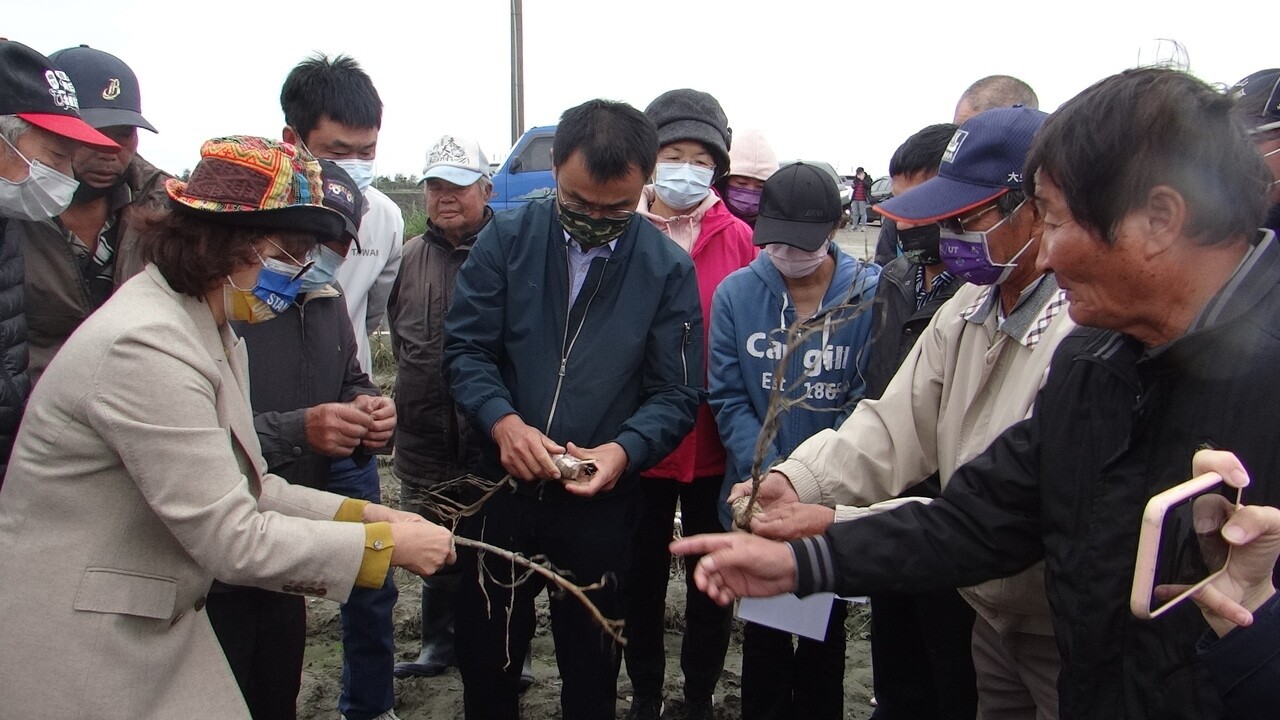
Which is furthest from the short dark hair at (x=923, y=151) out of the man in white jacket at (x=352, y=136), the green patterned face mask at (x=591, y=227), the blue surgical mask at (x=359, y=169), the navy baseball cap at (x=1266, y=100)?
the blue surgical mask at (x=359, y=169)

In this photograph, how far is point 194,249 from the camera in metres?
2.00

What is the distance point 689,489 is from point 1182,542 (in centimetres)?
243

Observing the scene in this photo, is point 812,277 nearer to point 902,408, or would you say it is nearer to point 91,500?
point 902,408

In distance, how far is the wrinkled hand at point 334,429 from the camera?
110 inches

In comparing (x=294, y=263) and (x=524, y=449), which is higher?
(x=294, y=263)

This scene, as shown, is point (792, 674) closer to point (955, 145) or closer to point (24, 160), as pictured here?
point (955, 145)

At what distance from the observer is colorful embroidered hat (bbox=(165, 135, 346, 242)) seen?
2029mm

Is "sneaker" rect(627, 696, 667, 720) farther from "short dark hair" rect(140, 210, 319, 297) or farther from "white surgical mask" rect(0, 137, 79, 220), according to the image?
"white surgical mask" rect(0, 137, 79, 220)

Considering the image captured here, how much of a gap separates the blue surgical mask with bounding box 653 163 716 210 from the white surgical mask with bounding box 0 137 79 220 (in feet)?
7.18

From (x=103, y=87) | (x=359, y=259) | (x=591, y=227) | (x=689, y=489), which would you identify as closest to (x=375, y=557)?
(x=591, y=227)

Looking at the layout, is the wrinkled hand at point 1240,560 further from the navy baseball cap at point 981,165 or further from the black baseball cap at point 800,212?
the black baseball cap at point 800,212

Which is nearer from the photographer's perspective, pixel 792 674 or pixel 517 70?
pixel 792 674

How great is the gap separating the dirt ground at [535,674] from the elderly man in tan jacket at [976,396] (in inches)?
35.1

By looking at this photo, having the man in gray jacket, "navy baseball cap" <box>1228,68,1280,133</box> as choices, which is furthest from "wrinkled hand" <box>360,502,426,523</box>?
"navy baseball cap" <box>1228,68,1280,133</box>
